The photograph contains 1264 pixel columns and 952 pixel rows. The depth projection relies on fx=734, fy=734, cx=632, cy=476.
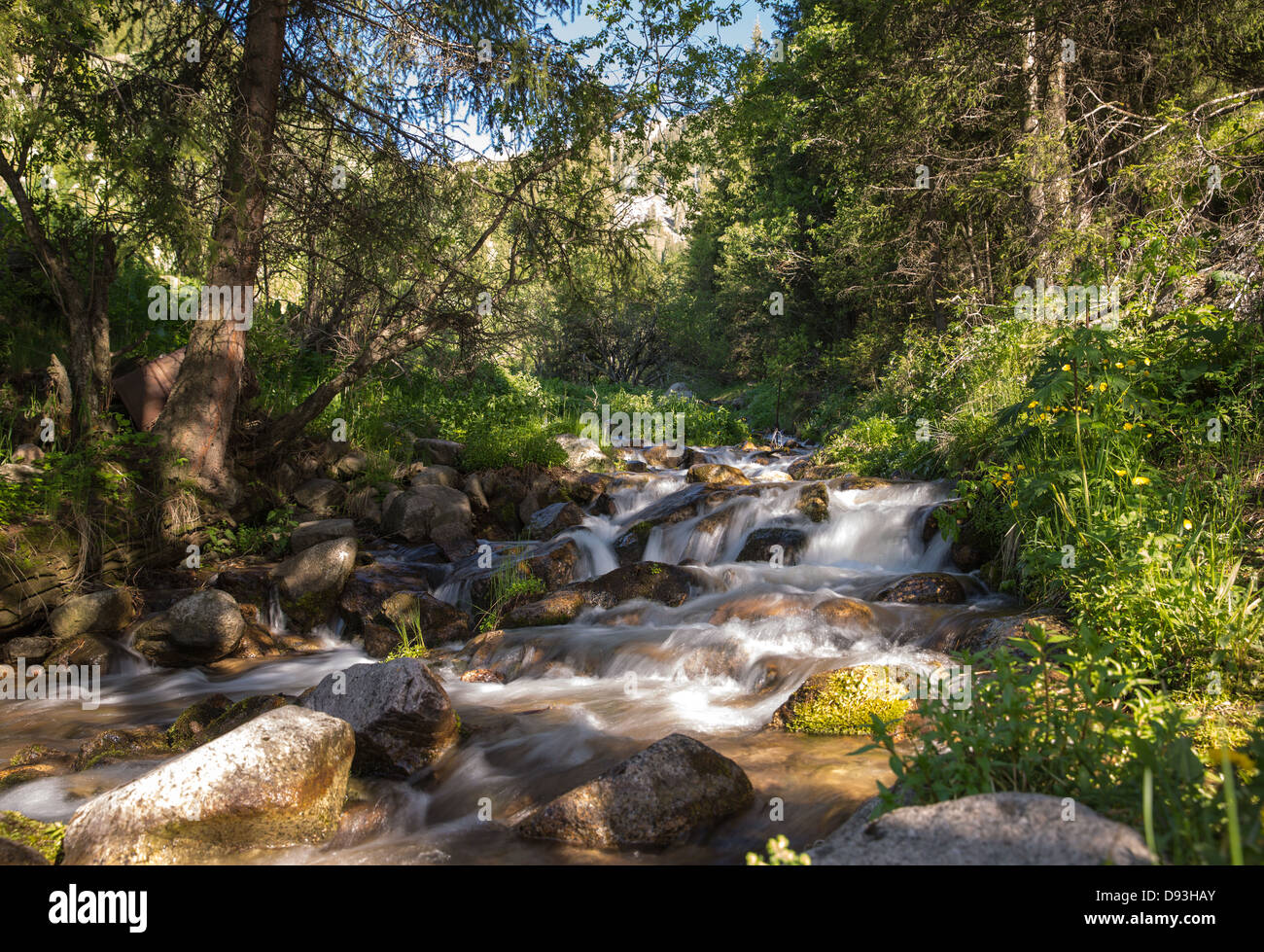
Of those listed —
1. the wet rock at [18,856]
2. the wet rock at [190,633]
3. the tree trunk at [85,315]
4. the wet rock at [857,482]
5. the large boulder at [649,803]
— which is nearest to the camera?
the wet rock at [18,856]

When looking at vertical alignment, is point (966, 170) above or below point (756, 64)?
below

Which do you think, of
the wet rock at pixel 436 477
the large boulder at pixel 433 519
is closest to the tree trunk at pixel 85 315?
the large boulder at pixel 433 519

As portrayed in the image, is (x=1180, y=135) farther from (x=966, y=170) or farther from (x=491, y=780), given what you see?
(x=491, y=780)

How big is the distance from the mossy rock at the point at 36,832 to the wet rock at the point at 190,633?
3.57 metres

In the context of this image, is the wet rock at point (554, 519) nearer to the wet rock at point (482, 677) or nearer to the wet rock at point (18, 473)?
the wet rock at point (482, 677)

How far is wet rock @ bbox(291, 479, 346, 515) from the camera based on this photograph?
10359 mm

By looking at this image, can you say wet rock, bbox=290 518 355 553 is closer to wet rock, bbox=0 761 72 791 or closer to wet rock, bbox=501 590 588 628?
wet rock, bbox=501 590 588 628

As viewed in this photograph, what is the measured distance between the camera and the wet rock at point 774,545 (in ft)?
29.5

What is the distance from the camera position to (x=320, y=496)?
10.5 meters

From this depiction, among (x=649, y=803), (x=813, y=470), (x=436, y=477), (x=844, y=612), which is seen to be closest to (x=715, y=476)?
(x=813, y=470)

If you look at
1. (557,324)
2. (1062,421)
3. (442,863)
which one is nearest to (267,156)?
(442,863)

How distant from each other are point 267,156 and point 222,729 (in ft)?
21.1

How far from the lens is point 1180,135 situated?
8070mm

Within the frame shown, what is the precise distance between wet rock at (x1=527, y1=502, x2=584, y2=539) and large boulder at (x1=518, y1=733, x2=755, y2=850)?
714 cm
